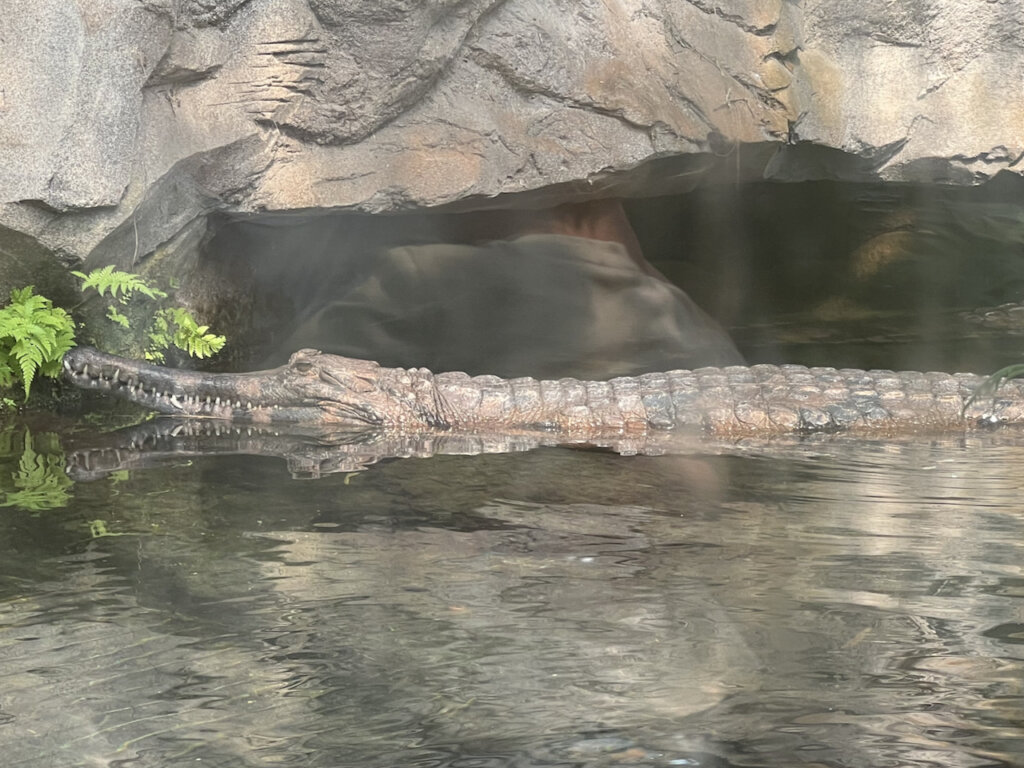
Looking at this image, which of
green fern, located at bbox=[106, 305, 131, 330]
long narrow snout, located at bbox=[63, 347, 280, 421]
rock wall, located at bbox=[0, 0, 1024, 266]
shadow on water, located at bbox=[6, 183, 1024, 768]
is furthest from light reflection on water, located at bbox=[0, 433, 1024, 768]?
rock wall, located at bbox=[0, 0, 1024, 266]

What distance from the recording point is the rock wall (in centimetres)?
505

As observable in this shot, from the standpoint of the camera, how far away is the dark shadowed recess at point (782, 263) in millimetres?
6766

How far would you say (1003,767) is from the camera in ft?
6.26

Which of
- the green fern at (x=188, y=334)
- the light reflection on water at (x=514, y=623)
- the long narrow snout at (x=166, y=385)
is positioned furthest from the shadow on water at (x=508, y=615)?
the green fern at (x=188, y=334)

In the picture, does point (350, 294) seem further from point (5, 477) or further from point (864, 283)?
point (864, 283)

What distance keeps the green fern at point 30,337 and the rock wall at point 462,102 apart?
1.16 ft

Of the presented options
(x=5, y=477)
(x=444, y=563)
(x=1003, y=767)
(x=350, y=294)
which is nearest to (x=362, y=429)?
(x=350, y=294)

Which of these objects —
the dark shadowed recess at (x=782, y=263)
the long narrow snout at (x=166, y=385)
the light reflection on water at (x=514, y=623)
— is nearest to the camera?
the light reflection on water at (x=514, y=623)

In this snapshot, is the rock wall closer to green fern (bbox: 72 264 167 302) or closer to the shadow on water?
green fern (bbox: 72 264 167 302)

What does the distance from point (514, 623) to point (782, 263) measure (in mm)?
6425

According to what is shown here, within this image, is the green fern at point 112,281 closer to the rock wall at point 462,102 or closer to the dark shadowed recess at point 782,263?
the rock wall at point 462,102

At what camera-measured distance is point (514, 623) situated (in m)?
2.66

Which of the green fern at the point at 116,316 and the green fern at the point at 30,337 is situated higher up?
the green fern at the point at 116,316

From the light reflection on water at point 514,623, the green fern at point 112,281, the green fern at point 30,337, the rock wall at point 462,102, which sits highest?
the rock wall at point 462,102
